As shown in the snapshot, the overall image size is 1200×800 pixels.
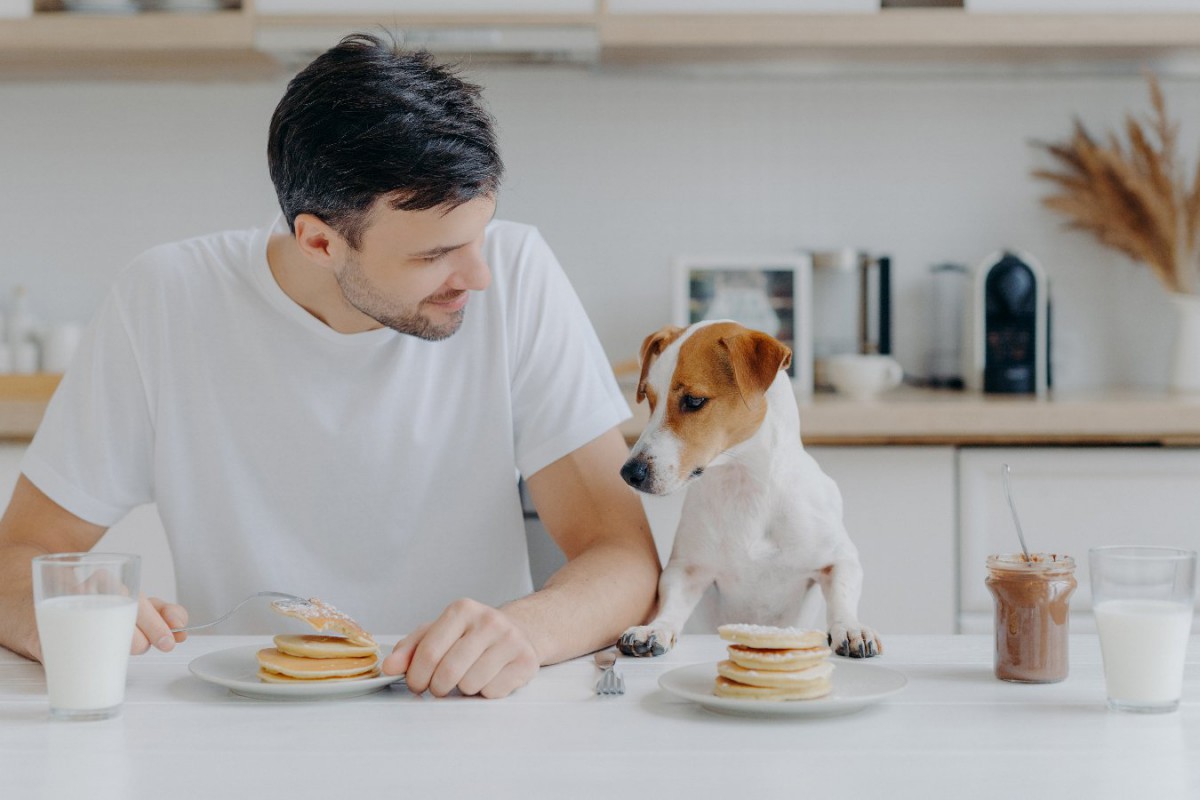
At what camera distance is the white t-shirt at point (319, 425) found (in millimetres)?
1536

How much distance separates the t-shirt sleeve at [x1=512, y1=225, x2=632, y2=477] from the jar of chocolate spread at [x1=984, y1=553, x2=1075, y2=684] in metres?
0.58

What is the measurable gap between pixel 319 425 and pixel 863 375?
4.66 feet

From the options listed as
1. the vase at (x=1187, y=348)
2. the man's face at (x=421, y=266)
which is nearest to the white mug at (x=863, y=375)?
the vase at (x=1187, y=348)

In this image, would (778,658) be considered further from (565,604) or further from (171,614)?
(171,614)

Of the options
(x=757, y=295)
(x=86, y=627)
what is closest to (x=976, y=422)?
(x=757, y=295)

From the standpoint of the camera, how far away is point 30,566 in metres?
1.31

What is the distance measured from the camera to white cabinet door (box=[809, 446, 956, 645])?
242 cm

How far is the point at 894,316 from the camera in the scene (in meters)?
3.04

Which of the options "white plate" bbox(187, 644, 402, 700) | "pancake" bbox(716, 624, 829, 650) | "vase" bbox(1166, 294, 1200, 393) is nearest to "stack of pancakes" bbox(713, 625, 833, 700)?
"pancake" bbox(716, 624, 829, 650)

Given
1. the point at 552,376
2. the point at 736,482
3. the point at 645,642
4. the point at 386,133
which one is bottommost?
the point at 645,642

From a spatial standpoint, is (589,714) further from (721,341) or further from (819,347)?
(819,347)

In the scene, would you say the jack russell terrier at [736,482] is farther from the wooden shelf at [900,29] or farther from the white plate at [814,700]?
the wooden shelf at [900,29]

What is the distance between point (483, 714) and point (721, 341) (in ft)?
1.69

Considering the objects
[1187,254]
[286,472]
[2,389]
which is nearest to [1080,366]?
[1187,254]
